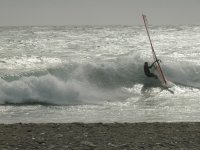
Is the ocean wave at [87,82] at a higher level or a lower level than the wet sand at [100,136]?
higher

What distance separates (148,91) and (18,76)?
201 inches

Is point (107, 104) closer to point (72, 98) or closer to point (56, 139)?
point (72, 98)

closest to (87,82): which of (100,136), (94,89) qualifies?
(94,89)

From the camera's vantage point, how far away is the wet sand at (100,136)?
27.1ft

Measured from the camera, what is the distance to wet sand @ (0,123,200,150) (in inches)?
326

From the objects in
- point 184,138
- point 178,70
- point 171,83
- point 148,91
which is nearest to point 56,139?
point 184,138

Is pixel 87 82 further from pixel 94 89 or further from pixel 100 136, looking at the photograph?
pixel 100 136

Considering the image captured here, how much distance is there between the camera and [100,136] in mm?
9047

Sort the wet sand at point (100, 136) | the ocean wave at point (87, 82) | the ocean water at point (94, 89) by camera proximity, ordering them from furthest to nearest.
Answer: the ocean wave at point (87, 82) → the ocean water at point (94, 89) → the wet sand at point (100, 136)

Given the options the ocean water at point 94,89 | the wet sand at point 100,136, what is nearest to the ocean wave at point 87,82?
the ocean water at point 94,89

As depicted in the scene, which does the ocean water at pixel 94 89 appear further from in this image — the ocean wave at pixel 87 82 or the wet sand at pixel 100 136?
the wet sand at pixel 100 136

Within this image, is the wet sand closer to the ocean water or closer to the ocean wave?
the ocean water

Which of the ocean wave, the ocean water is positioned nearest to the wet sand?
the ocean water

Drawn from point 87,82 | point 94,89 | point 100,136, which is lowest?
point 100,136
